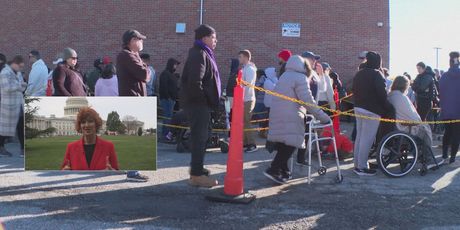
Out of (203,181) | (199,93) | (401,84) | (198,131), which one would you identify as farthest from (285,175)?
(401,84)

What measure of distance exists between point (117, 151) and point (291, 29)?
13.4 metres

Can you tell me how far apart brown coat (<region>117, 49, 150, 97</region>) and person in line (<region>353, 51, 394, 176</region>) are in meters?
3.15

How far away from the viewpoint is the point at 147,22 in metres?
18.8

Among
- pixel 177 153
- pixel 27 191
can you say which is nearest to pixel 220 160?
pixel 177 153

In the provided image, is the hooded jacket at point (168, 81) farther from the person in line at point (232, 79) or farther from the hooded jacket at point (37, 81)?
the hooded jacket at point (37, 81)

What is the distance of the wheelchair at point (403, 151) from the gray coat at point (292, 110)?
4.62 feet

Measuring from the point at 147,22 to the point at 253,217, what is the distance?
48.7ft

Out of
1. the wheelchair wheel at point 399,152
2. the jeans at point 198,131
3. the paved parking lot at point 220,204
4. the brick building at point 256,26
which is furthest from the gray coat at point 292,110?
the brick building at point 256,26

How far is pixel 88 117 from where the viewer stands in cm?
588

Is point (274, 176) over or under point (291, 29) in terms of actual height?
under

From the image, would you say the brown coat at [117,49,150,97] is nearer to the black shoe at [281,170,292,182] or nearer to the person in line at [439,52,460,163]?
the black shoe at [281,170,292,182]

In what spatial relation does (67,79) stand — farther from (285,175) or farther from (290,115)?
(285,175)

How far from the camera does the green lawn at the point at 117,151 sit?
233 inches

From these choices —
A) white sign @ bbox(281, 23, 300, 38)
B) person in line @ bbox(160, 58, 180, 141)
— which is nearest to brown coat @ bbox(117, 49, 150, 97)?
person in line @ bbox(160, 58, 180, 141)
